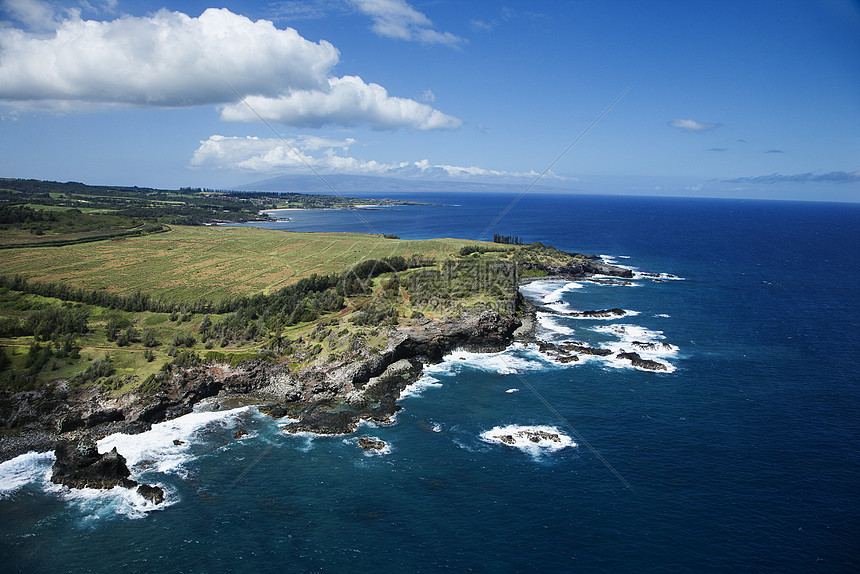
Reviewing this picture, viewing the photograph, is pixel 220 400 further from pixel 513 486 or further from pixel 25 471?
pixel 513 486

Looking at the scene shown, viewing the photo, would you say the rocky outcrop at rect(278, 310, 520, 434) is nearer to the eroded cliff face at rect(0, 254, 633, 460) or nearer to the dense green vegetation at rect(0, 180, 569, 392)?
the eroded cliff face at rect(0, 254, 633, 460)

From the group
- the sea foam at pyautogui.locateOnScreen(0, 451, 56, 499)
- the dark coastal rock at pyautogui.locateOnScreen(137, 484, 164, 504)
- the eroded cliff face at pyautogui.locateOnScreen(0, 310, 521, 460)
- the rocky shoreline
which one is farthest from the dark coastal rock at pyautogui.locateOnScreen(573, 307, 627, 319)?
the sea foam at pyautogui.locateOnScreen(0, 451, 56, 499)

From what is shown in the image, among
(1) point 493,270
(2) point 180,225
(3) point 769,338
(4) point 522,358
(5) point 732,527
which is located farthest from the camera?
(2) point 180,225

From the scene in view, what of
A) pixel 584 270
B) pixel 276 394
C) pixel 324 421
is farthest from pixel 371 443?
pixel 584 270

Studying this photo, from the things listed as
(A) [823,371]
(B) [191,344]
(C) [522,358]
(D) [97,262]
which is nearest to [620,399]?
(C) [522,358]

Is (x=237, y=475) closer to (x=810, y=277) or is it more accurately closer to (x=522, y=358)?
(x=522, y=358)
